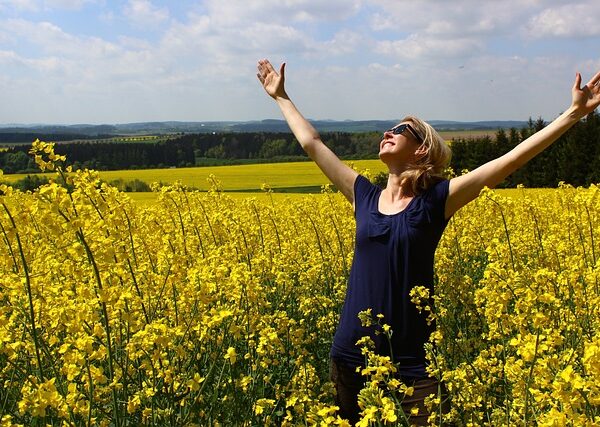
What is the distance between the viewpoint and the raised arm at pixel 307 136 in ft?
11.7

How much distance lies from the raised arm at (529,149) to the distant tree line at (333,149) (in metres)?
17.0

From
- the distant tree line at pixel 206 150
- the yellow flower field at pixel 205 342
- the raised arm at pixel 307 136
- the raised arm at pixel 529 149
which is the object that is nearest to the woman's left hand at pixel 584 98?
the raised arm at pixel 529 149

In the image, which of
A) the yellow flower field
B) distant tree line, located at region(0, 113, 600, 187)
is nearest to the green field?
distant tree line, located at region(0, 113, 600, 187)

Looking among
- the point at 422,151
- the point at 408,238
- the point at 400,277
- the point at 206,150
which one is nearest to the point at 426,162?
the point at 422,151

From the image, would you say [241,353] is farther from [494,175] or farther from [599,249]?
[599,249]

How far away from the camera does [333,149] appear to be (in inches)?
1487

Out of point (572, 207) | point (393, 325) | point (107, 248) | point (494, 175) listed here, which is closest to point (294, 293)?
point (393, 325)

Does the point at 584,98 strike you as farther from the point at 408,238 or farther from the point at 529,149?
the point at 408,238

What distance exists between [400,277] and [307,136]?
1055mm

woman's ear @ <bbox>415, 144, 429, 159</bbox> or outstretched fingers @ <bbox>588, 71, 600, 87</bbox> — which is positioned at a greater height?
outstretched fingers @ <bbox>588, 71, 600, 87</bbox>

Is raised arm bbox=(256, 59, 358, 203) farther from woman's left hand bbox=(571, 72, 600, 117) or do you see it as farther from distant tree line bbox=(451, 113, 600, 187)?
distant tree line bbox=(451, 113, 600, 187)

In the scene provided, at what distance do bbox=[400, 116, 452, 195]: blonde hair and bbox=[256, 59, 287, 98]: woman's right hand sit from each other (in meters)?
0.99

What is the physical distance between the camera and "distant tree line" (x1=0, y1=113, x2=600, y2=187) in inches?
1180

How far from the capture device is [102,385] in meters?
3.03
